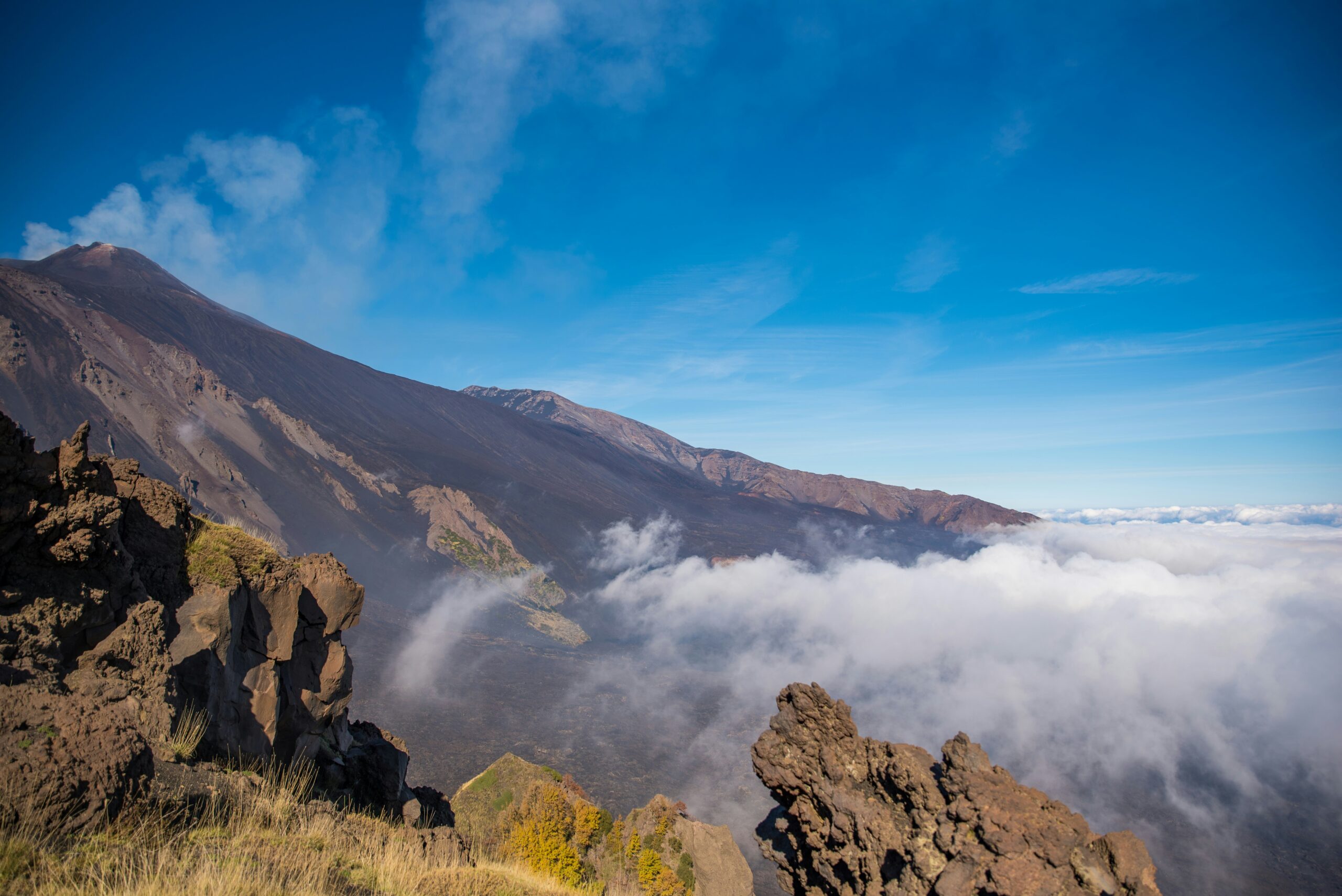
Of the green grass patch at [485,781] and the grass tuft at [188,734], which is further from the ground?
the grass tuft at [188,734]

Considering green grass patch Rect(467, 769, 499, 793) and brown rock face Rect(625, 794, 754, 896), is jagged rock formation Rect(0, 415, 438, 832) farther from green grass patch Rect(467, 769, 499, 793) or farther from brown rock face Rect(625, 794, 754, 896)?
green grass patch Rect(467, 769, 499, 793)

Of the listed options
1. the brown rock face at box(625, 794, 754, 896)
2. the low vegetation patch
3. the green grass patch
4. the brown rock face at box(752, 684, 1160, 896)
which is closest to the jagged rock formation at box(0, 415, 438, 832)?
the low vegetation patch

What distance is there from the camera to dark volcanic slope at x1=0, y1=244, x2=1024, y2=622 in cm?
6384

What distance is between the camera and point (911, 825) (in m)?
7.18

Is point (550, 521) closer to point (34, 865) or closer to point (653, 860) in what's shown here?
→ point (653, 860)

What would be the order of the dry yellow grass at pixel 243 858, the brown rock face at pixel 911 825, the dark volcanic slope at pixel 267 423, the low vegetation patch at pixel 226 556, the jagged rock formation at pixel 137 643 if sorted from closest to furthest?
1. the dry yellow grass at pixel 243 858
2. the jagged rock formation at pixel 137 643
3. the brown rock face at pixel 911 825
4. the low vegetation patch at pixel 226 556
5. the dark volcanic slope at pixel 267 423

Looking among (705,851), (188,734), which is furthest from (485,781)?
(188,734)

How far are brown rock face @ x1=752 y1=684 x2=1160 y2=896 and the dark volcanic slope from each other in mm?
70615

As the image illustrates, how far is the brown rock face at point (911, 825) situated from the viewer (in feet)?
19.6

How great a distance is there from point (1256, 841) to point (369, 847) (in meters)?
116

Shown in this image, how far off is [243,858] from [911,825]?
23.1ft

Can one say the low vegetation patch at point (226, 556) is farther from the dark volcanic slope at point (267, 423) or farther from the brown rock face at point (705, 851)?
the dark volcanic slope at point (267, 423)

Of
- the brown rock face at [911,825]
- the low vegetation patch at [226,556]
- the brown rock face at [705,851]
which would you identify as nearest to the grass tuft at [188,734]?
the low vegetation patch at [226,556]

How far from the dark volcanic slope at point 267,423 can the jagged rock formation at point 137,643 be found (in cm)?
6195
